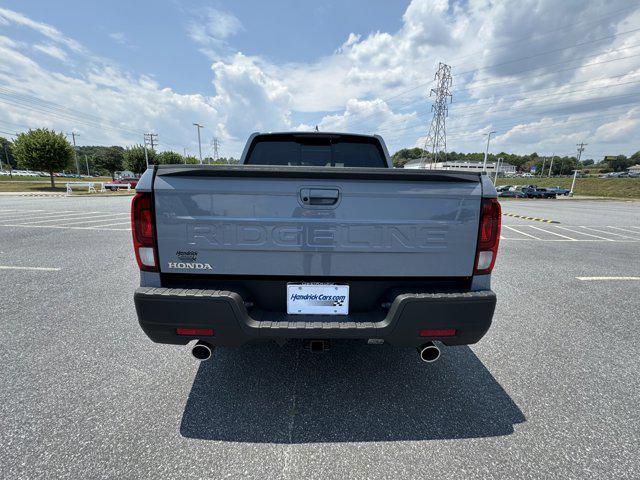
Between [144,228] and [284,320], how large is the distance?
1080 millimetres

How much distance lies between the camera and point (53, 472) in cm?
171

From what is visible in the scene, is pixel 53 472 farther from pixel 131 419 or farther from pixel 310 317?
pixel 310 317

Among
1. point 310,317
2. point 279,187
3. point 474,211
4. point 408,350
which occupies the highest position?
point 279,187

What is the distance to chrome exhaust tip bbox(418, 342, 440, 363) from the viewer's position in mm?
2113

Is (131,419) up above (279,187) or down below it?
below

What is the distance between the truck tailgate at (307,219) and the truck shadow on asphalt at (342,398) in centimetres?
105

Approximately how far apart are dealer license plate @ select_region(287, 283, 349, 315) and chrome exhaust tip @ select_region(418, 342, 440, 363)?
64 cm

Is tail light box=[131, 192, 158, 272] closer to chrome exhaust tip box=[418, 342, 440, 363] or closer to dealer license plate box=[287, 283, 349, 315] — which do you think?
dealer license plate box=[287, 283, 349, 315]

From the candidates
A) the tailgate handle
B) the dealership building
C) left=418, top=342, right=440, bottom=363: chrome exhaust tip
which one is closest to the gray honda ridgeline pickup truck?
the tailgate handle

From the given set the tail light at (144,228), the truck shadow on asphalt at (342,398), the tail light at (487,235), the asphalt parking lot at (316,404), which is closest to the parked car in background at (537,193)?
the asphalt parking lot at (316,404)

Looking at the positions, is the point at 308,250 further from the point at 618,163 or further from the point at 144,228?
the point at 618,163

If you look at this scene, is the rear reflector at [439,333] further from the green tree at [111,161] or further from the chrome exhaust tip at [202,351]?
the green tree at [111,161]

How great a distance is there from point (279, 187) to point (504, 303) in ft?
12.8

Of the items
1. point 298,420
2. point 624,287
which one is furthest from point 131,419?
point 624,287
